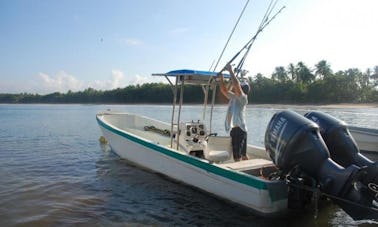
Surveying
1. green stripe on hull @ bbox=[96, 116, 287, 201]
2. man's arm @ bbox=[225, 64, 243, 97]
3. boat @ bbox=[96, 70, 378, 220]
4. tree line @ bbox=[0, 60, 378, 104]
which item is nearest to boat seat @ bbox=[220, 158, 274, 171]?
boat @ bbox=[96, 70, 378, 220]

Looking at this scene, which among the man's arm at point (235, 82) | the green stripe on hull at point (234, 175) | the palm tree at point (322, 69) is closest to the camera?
the green stripe on hull at point (234, 175)

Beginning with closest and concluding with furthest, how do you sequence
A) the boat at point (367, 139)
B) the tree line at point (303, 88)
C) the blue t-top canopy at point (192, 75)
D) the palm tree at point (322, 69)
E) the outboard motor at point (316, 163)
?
1. the outboard motor at point (316, 163)
2. the blue t-top canopy at point (192, 75)
3. the boat at point (367, 139)
4. the tree line at point (303, 88)
5. the palm tree at point (322, 69)

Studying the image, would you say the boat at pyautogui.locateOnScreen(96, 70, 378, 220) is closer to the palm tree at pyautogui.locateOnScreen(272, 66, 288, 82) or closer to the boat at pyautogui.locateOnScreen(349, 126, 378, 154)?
the boat at pyautogui.locateOnScreen(349, 126, 378, 154)

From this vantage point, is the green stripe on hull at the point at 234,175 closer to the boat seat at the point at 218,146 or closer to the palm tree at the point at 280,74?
the boat seat at the point at 218,146

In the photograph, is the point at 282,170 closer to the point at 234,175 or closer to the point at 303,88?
the point at 234,175

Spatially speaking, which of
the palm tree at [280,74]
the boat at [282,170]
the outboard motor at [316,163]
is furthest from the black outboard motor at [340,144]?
the palm tree at [280,74]

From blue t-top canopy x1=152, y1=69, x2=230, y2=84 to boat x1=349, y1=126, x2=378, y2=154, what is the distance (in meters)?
7.37

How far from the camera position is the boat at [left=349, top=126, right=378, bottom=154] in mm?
12195

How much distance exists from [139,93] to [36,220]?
3511 inches

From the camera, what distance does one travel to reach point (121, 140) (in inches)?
382

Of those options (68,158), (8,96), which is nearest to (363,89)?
(68,158)

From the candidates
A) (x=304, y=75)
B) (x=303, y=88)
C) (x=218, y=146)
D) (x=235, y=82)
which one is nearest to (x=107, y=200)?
(x=218, y=146)

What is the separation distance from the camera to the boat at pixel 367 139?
40.0 feet

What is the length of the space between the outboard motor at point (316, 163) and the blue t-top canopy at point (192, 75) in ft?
7.80
